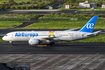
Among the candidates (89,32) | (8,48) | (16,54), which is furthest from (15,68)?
(89,32)

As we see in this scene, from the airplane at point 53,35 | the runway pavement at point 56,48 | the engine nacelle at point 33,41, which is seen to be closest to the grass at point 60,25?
the runway pavement at point 56,48

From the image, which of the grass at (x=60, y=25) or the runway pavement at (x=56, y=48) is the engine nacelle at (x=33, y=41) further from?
the grass at (x=60, y=25)

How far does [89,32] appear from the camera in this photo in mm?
53312

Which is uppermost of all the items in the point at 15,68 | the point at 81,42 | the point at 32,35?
the point at 15,68

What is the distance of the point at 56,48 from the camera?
5084 cm

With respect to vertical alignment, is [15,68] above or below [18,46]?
above

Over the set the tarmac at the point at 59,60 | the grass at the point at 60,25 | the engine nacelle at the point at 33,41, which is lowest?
the grass at the point at 60,25

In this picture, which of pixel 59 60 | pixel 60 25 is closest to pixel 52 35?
pixel 59 60

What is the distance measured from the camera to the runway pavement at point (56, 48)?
155ft

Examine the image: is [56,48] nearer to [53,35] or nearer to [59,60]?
[53,35]

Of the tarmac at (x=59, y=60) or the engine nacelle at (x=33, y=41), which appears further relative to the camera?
the engine nacelle at (x=33, y=41)

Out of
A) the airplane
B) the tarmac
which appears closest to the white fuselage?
the airplane

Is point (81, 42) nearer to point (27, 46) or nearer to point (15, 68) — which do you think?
point (27, 46)

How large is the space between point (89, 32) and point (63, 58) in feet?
51.8
